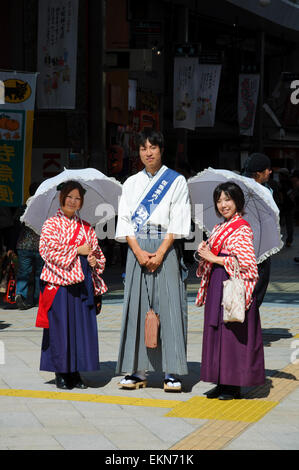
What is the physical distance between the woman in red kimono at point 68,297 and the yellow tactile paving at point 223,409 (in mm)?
956

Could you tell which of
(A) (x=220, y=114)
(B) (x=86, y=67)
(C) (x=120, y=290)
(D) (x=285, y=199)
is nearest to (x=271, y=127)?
(A) (x=220, y=114)

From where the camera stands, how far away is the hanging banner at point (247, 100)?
30812mm

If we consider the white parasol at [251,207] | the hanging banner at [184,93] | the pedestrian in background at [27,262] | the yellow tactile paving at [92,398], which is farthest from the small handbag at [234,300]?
the hanging banner at [184,93]

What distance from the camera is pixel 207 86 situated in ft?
82.3

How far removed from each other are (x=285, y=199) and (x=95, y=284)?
15.6 meters

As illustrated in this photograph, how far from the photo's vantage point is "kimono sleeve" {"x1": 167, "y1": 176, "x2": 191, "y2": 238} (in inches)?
268

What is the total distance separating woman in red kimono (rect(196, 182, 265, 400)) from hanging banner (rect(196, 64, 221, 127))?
737 inches

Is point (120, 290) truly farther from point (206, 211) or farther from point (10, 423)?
point (10, 423)

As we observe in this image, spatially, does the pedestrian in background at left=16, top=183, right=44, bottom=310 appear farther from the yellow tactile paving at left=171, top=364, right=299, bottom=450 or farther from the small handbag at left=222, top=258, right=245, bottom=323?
the small handbag at left=222, top=258, right=245, bottom=323

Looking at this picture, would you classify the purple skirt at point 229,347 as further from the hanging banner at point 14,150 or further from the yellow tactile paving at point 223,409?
the hanging banner at point 14,150

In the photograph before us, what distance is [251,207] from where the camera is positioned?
8055 mm

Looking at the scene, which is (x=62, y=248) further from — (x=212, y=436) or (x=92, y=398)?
(x=212, y=436)

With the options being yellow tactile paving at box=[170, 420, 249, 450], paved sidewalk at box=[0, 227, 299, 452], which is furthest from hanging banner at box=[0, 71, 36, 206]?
yellow tactile paving at box=[170, 420, 249, 450]

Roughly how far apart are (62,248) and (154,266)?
2.51ft
